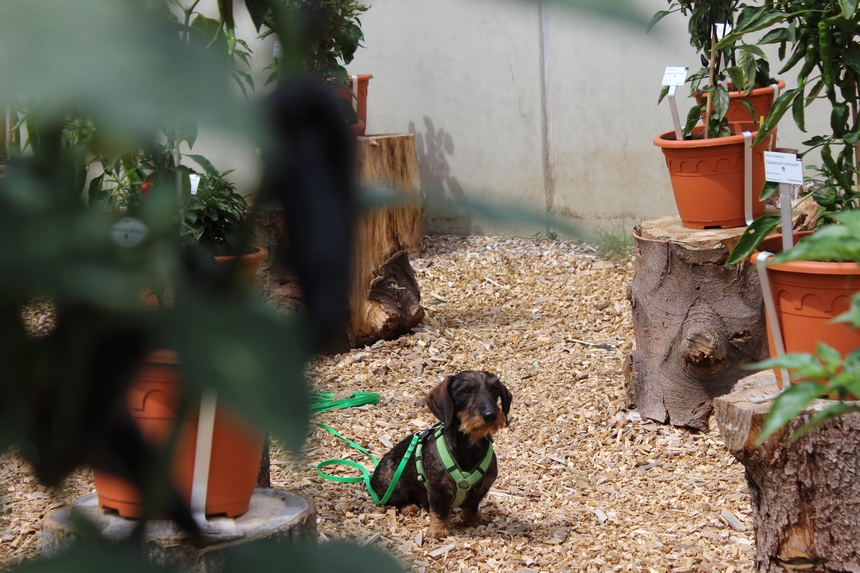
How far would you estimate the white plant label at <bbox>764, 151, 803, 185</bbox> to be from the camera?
2314 millimetres

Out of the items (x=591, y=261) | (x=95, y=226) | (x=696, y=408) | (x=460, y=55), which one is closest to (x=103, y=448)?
(x=95, y=226)

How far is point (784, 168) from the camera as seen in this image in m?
2.36

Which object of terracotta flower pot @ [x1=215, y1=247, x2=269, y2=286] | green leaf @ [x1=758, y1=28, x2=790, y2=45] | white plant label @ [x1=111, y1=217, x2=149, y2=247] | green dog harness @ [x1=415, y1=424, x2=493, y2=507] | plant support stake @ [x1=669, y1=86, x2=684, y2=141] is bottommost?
green dog harness @ [x1=415, y1=424, x2=493, y2=507]

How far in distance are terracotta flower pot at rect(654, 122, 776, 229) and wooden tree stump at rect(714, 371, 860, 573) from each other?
4.45 feet

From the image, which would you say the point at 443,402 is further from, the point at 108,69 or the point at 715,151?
the point at 108,69

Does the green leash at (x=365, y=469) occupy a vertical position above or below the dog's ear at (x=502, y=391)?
below

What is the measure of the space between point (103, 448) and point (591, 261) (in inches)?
223

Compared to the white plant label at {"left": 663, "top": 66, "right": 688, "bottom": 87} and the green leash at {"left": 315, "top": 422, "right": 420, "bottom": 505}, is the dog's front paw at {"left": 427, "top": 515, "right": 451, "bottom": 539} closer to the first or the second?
the green leash at {"left": 315, "top": 422, "right": 420, "bottom": 505}

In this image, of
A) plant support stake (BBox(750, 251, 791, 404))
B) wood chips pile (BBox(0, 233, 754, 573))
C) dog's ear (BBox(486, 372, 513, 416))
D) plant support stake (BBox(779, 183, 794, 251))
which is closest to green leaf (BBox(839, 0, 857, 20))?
plant support stake (BBox(779, 183, 794, 251))

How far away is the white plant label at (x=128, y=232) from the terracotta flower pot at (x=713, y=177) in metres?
3.34

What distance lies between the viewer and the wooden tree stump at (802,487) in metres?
2.15

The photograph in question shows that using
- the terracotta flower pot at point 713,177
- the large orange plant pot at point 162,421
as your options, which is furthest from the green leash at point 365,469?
the large orange plant pot at point 162,421

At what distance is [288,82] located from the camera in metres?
0.27

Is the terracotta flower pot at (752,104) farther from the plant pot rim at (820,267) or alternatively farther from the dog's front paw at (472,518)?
the dog's front paw at (472,518)
